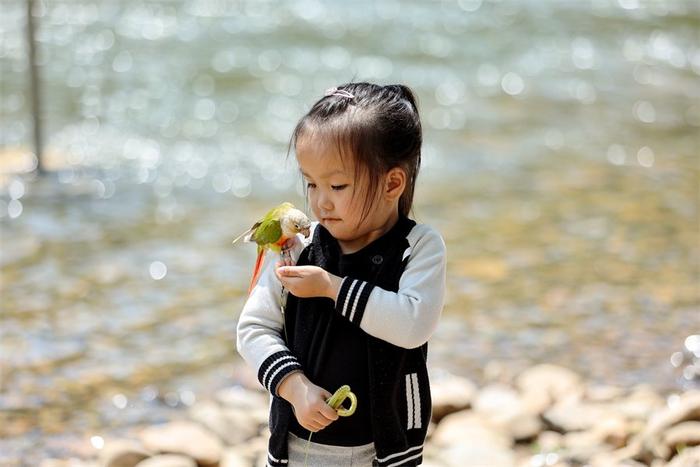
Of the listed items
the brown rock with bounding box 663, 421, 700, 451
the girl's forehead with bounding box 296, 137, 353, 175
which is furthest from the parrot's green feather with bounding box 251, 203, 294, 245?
the brown rock with bounding box 663, 421, 700, 451

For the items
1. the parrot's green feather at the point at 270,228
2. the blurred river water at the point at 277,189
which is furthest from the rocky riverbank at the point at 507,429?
the parrot's green feather at the point at 270,228

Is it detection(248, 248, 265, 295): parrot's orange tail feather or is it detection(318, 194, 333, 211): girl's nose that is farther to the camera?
detection(248, 248, 265, 295): parrot's orange tail feather

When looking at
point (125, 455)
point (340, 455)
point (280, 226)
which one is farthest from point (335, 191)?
point (125, 455)

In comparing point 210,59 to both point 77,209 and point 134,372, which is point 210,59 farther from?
point 134,372

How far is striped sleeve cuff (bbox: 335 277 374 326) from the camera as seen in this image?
6.70 feet

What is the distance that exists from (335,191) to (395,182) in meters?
0.13

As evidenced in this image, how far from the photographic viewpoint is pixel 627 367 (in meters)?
4.68

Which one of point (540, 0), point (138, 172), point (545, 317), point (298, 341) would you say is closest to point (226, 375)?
point (545, 317)

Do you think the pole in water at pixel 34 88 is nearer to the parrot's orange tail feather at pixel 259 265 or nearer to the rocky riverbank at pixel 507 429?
the rocky riverbank at pixel 507 429

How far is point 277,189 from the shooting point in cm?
748

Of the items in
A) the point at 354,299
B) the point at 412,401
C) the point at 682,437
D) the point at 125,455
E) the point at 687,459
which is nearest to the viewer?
the point at 354,299

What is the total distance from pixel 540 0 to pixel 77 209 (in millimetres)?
11061

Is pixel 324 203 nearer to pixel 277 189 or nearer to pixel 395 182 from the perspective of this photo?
pixel 395 182

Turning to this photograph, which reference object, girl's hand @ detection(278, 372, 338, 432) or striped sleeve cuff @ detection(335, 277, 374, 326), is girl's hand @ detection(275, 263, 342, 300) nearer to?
striped sleeve cuff @ detection(335, 277, 374, 326)
